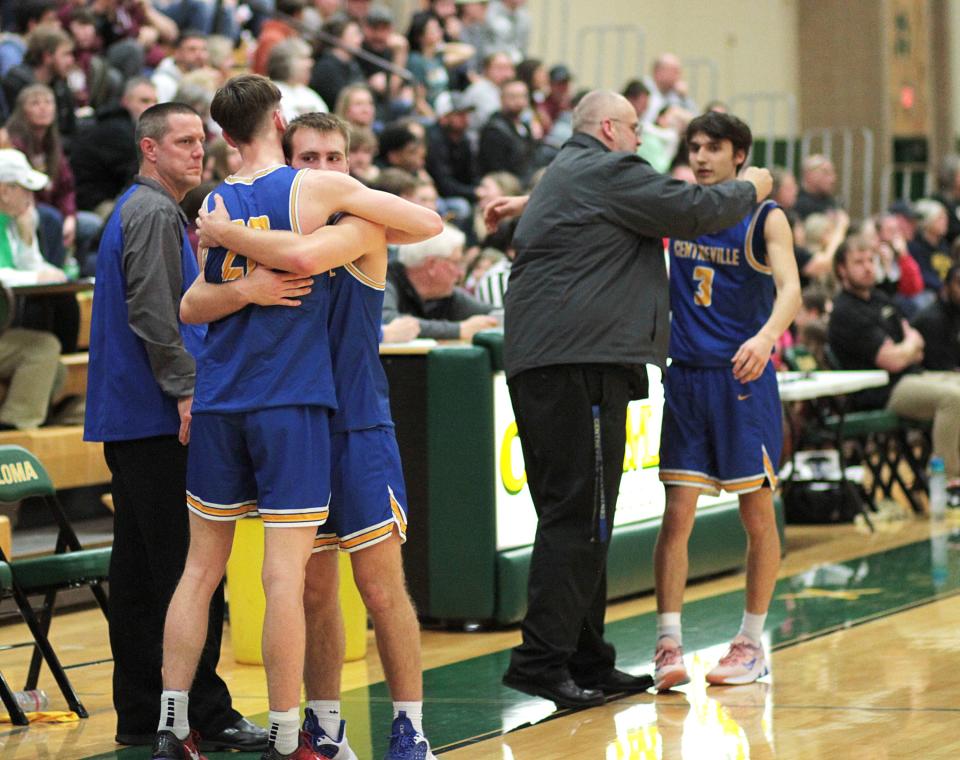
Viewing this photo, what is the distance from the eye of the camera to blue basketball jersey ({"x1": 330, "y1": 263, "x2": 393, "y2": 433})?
4355mm

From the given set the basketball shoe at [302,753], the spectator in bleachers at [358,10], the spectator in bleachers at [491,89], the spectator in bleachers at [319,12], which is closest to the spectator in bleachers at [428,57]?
the spectator in bleachers at [491,89]

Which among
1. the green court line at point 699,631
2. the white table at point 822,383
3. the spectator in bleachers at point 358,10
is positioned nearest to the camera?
the green court line at point 699,631

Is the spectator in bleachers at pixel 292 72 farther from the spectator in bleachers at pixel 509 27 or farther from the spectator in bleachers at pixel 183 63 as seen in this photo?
the spectator in bleachers at pixel 509 27

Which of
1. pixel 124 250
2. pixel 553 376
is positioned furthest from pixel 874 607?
pixel 124 250

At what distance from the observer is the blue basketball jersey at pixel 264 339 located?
4.21 metres

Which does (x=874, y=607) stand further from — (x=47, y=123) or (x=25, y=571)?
(x=47, y=123)

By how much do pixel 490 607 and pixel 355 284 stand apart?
2.69 meters

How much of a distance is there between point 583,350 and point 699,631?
6.33 ft

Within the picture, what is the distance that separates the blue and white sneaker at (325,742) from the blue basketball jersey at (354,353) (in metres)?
0.81

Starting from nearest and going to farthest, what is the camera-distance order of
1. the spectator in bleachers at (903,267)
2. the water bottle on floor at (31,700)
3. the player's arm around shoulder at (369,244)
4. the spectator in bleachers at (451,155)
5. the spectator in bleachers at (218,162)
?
the player's arm around shoulder at (369,244) → the water bottle on floor at (31,700) → the spectator in bleachers at (218,162) → the spectator in bleachers at (451,155) → the spectator in bleachers at (903,267)

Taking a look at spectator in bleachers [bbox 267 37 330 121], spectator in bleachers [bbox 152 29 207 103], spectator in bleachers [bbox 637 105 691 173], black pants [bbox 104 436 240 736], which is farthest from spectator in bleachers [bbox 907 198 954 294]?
black pants [bbox 104 436 240 736]

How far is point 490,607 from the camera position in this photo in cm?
680

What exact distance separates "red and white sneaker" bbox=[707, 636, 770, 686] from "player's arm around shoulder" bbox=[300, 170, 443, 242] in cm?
211

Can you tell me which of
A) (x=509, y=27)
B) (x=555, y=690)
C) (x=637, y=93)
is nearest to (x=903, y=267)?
(x=637, y=93)
